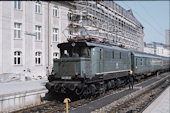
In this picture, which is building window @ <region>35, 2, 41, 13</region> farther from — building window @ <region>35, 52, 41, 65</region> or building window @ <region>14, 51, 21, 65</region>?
building window @ <region>14, 51, 21, 65</region>

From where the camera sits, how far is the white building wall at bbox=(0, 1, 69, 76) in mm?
20544

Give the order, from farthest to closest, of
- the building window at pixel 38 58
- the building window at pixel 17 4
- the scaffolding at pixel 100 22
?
the scaffolding at pixel 100 22, the building window at pixel 38 58, the building window at pixel 17 4

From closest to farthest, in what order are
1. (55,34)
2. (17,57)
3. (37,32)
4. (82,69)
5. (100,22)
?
(82,69) → (17,57) → (37,32) → (55,34) → (100,22)

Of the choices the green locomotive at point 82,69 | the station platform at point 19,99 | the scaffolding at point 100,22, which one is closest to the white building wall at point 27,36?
the scaffolding at point 100,22

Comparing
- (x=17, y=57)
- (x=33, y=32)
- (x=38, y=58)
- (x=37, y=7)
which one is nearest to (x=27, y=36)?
(x=33, y=32)

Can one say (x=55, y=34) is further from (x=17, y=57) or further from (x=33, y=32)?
(x=17, y=57)

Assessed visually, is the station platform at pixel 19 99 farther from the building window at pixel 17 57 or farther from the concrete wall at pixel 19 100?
the building window at pixel 17 57

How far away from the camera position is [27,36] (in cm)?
2314

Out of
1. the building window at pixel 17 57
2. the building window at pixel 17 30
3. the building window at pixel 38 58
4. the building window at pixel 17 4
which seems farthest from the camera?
the building window at pixel 38 58

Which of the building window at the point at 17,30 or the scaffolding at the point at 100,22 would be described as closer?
the building window at the point at 17,30

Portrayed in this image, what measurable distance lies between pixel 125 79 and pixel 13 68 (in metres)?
11.8

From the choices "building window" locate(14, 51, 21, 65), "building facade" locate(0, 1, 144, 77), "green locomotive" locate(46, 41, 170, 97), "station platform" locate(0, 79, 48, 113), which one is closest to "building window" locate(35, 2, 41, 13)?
"building facade" locate(0, 1, 144, 77)

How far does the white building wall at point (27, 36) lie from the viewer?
20.5 metres

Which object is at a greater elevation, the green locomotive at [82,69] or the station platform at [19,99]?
the green locomotive at [82,69]
